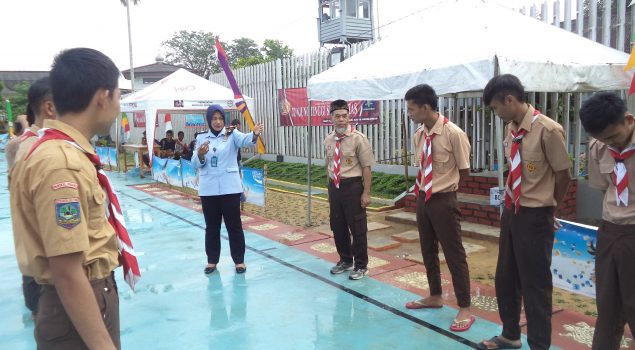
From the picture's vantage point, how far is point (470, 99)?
7.61 metres

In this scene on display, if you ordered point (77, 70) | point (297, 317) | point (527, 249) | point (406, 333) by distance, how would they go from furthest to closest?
point (297, 317) → point (406, 333) → point (527, 249) → point (77, 70)

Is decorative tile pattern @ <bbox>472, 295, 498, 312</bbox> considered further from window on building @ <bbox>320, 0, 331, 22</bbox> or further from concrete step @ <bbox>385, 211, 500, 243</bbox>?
window on building @ <bbox>320, 0, 331, 22</bbox>

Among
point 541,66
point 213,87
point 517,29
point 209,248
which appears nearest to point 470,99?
point 517,29

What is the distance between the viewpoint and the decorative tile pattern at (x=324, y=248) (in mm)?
5629

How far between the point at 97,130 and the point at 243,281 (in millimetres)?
3295

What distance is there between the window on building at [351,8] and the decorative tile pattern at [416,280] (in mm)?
17850

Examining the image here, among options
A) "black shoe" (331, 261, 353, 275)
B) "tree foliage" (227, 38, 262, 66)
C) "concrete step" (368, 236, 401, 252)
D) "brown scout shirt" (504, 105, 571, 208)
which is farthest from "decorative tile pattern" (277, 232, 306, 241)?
"tree foliage" (227, 38, 262, 66)

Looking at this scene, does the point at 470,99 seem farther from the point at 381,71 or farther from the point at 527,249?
the point at 527,249

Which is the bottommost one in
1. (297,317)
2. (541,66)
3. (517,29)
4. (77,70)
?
(297,317)

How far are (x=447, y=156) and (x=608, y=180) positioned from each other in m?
1.18

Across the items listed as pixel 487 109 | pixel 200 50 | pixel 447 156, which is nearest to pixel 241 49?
pixel 200 50

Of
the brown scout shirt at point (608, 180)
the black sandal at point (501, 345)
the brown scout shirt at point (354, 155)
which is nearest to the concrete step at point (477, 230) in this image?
the brown scout shirt at point (354, 155)

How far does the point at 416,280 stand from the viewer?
4516mm

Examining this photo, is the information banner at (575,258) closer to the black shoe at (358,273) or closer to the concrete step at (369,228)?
the black shoe at (358,273)
